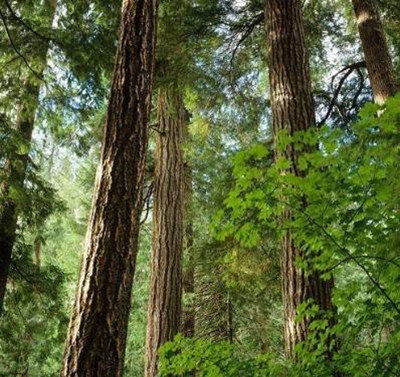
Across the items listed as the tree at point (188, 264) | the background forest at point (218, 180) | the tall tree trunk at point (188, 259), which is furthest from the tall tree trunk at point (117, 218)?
the tall tree trunk at point (188, 259)

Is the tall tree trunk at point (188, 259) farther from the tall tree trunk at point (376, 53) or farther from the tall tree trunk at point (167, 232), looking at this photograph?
the tall tree trunk at point (376, 53)

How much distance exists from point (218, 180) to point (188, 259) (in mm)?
2829

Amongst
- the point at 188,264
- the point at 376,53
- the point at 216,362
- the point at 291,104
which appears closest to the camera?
the point at 216,362

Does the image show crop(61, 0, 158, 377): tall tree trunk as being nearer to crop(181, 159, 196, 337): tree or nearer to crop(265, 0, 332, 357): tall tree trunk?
crop(265, 0, 332, 357): tall tree trunk

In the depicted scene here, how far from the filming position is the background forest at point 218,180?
245 cm

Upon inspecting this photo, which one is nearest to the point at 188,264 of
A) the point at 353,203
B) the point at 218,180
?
the point at 218,180

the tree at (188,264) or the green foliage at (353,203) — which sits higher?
the tree at (188,264)

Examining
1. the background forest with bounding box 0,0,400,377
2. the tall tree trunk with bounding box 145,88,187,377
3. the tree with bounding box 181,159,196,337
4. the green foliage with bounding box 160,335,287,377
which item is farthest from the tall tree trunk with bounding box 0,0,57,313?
the green foliage with bounding box 160,335,287,377

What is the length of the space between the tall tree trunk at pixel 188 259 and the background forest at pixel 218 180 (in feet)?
0.16

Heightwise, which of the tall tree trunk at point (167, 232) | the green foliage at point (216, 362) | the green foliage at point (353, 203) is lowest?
the green foliage at point (216, 362)

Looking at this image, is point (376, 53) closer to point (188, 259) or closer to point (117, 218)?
point (117, 218)

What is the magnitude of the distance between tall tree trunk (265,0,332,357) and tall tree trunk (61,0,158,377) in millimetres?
1351

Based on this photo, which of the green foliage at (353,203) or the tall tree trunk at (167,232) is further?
the tall tree trunk at (167,232)

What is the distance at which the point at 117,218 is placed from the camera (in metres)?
3.22
